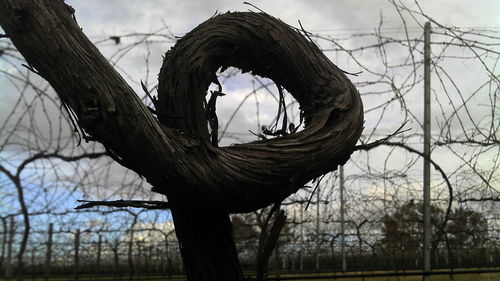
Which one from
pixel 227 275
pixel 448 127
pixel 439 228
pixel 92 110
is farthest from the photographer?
pixel 439 228

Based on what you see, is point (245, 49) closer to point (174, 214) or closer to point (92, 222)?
point (174, 214)

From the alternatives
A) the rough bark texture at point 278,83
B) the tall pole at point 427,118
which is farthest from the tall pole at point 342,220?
the rough bark texture at point 278,83

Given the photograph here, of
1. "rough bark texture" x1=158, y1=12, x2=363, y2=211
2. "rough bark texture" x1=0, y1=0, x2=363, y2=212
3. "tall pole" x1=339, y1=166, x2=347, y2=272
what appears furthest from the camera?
"tall pole" x1=339, y1=166, x2=347, y2=272

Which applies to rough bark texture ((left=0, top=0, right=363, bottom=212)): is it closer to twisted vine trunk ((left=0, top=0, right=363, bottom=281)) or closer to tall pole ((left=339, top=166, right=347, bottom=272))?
twisted vine trunk ((left=0, top=0, right=363, bottom=281))

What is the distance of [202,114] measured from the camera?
1.78 meters

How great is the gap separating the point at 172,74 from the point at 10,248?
550 cm

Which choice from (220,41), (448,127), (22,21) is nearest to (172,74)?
(220,41)

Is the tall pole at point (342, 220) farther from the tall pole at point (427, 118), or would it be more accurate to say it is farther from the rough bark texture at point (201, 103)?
the rough bark texture at point (201, 103)

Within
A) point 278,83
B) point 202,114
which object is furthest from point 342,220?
point 202,114

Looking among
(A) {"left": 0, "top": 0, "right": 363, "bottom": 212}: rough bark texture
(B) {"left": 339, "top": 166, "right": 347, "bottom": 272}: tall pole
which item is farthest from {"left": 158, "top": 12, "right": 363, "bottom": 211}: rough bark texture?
(B) {"left": 339, "top": 166, "right": 347, "bottom": 272}: tall pole

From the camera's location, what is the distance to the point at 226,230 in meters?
1.78

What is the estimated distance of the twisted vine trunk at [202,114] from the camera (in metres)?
1.37

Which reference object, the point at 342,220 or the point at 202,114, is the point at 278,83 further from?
the point at 342,220

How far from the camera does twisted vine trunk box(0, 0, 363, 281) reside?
1371mm
